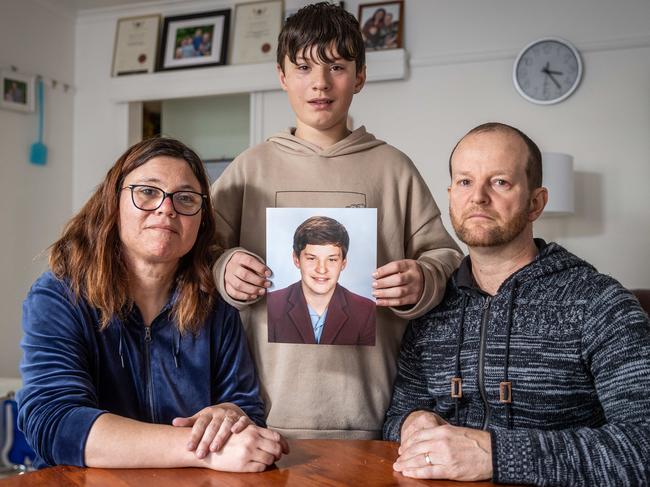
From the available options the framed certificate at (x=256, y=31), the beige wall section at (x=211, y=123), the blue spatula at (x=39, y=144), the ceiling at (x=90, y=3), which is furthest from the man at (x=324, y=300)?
the beige wall section at (x=211, y=123)

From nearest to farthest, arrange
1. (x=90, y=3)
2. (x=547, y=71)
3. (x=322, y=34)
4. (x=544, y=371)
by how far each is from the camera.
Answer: (x=544, y=371)
(x=322, y=34)
(x=547, y=71)
(x=90, y=3)

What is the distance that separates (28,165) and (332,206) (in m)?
3.81

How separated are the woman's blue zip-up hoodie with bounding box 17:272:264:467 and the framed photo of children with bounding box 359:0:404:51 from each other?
3155mm

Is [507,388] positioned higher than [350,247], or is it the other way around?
[350,247]

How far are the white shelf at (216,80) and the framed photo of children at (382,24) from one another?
0.08m

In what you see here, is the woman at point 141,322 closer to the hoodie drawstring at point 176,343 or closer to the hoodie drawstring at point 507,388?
the hoodie drawstring at point 176,343

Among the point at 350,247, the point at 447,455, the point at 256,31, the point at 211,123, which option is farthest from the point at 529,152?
the point at 211,123

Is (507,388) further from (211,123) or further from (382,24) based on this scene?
(211,123)

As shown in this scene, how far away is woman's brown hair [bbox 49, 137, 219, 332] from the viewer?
4.54ft

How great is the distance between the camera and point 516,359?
138cm

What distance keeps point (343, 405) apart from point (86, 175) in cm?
419

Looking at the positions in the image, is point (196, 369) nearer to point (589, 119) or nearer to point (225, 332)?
point (225, 332)

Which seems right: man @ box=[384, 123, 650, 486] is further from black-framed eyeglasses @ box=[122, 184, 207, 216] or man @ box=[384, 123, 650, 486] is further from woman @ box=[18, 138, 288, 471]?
black-framed eyeglasses @ box=[122, 184, 207, 216]

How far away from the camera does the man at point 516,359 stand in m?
1.14
